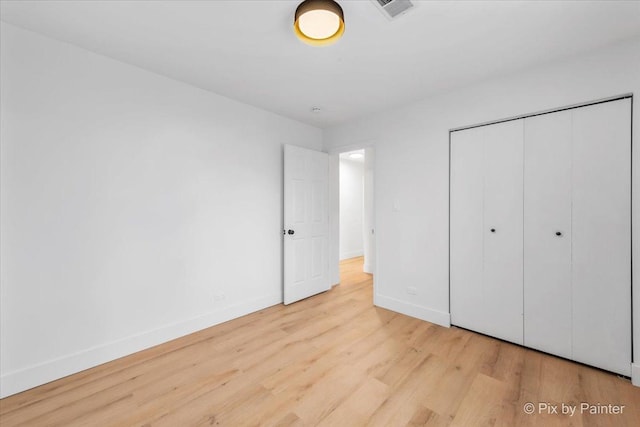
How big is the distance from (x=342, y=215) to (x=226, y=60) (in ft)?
15.7

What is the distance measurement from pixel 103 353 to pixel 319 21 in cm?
300

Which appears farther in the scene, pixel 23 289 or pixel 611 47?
pixel 611 47

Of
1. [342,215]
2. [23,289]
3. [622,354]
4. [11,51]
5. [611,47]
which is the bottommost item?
[622,354]

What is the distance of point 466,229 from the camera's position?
2.73 metres

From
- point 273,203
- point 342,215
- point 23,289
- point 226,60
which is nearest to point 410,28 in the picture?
point 226,60

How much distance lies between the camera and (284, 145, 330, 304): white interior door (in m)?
3.50

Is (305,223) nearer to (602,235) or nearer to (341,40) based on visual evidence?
(341,40)

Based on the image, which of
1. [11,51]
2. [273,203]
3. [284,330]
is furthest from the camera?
[273,203]

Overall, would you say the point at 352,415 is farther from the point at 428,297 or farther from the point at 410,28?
the point at 410,28

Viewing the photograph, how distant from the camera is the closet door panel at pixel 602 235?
6.45 feet

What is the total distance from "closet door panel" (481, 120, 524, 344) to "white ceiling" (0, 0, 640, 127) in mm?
664

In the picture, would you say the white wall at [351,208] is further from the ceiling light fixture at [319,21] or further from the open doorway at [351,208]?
the ceiling light fixture at [319,21]

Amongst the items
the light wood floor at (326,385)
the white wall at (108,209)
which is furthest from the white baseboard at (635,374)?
the white wall at (108,209)

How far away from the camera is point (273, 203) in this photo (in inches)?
137
